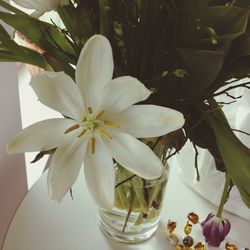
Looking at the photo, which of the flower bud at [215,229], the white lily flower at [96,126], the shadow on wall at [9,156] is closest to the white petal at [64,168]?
the white lily flower at [96,126]

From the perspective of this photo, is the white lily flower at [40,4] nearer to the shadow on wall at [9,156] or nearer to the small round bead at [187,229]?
the small round bead at [187,229]

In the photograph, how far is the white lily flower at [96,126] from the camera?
1.66 ft

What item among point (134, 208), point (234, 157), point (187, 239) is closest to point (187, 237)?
point (187, 239)

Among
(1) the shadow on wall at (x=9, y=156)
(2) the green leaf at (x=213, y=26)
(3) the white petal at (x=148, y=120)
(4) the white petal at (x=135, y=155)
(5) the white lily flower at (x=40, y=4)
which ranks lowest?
(1) the shadow on wall at (x=9, y=156)

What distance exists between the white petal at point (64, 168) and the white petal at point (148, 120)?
0.18 feet

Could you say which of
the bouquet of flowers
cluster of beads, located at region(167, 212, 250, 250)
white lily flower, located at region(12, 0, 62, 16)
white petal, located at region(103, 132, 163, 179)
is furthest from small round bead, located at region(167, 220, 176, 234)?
white lily flower, located at region(12, 0, 62, 16)

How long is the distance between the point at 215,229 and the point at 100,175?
30 centimetres

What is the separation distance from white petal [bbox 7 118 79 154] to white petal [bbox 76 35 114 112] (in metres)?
0.04

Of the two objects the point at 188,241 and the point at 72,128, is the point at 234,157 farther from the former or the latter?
the point at 188,241

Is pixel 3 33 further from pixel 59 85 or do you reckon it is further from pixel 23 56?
pixel 59 85

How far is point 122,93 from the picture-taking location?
0.51 m

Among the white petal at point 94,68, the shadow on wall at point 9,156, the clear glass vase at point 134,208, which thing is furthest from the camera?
the shadow on wall at point 9,156

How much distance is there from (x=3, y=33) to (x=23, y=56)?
4 cm

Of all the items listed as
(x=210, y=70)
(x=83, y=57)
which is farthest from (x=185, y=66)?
(x=83, y=57)
